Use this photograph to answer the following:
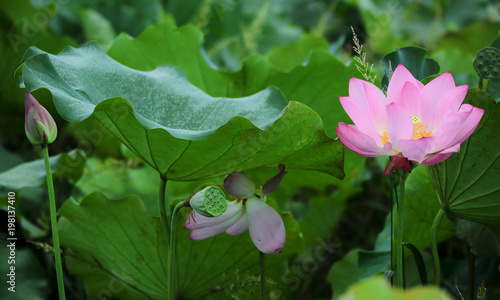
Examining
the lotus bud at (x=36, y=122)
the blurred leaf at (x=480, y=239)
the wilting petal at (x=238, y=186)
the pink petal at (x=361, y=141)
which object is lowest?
the blurred leaf at (x=480, y=239)

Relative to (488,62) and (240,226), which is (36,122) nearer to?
(240,226)

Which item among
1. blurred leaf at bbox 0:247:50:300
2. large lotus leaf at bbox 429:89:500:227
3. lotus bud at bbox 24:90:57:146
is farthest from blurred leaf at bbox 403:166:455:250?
blurred leaf at bbox 0:247:50:300

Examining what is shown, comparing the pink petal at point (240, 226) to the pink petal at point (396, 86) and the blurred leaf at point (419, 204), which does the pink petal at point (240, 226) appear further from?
the blurred leaf at point (419, 204)

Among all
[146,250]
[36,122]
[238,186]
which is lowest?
[146,250]

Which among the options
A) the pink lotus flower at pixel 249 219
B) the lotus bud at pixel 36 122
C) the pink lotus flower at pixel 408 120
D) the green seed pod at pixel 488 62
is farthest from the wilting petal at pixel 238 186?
the green seed pod at pixel 488 62

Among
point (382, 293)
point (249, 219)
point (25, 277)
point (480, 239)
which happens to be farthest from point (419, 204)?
point (25, 277)

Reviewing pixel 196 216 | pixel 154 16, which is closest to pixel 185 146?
pixel 196 216

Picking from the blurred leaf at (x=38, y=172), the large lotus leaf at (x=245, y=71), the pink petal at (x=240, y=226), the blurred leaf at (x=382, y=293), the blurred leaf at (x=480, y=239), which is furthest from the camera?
the large lotus leaf at (x=245, y=71)

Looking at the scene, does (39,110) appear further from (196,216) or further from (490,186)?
(490,186)
